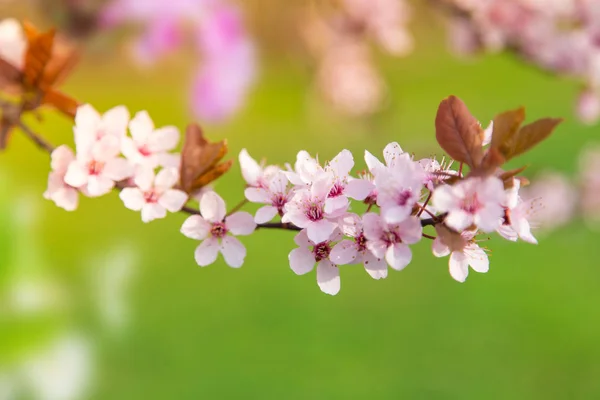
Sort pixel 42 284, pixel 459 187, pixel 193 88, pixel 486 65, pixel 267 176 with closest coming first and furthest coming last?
pixel 459 187
pixel 267 176
pixel 193 88
pixel 42 284
pixel 486 65

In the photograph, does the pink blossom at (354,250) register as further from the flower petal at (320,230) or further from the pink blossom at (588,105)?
the pink blossom at (588,105)

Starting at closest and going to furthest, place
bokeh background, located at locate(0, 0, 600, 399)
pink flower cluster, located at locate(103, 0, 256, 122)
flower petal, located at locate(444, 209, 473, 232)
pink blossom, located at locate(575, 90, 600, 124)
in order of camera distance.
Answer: flower petal, located at locate(444, 209, 473, 232)
pink blossom, located at locate(575, 90, 600, 124)
pink flower cluster, located at locate(103, 0, 256, 122)
bokeh background, located at locate(0, 0, 600, 399)

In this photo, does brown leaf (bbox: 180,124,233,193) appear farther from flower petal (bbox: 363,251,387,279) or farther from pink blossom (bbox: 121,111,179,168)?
flower petal (bbox: 363,251,387,279)

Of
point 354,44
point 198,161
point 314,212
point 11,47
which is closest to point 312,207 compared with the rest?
point 314,212

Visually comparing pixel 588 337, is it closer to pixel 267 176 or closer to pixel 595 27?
pixel 595 27

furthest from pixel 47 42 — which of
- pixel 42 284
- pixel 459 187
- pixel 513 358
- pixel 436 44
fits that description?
pixel 436 44

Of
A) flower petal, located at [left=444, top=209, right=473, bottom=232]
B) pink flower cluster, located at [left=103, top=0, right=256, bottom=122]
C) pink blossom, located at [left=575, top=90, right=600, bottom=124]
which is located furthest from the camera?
pink flower cluster, located at [left=103, top=0, right=256, bottom=122]

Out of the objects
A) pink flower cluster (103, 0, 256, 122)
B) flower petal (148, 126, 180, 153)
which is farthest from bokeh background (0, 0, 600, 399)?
flower petal (148, 126, 180, 153)
